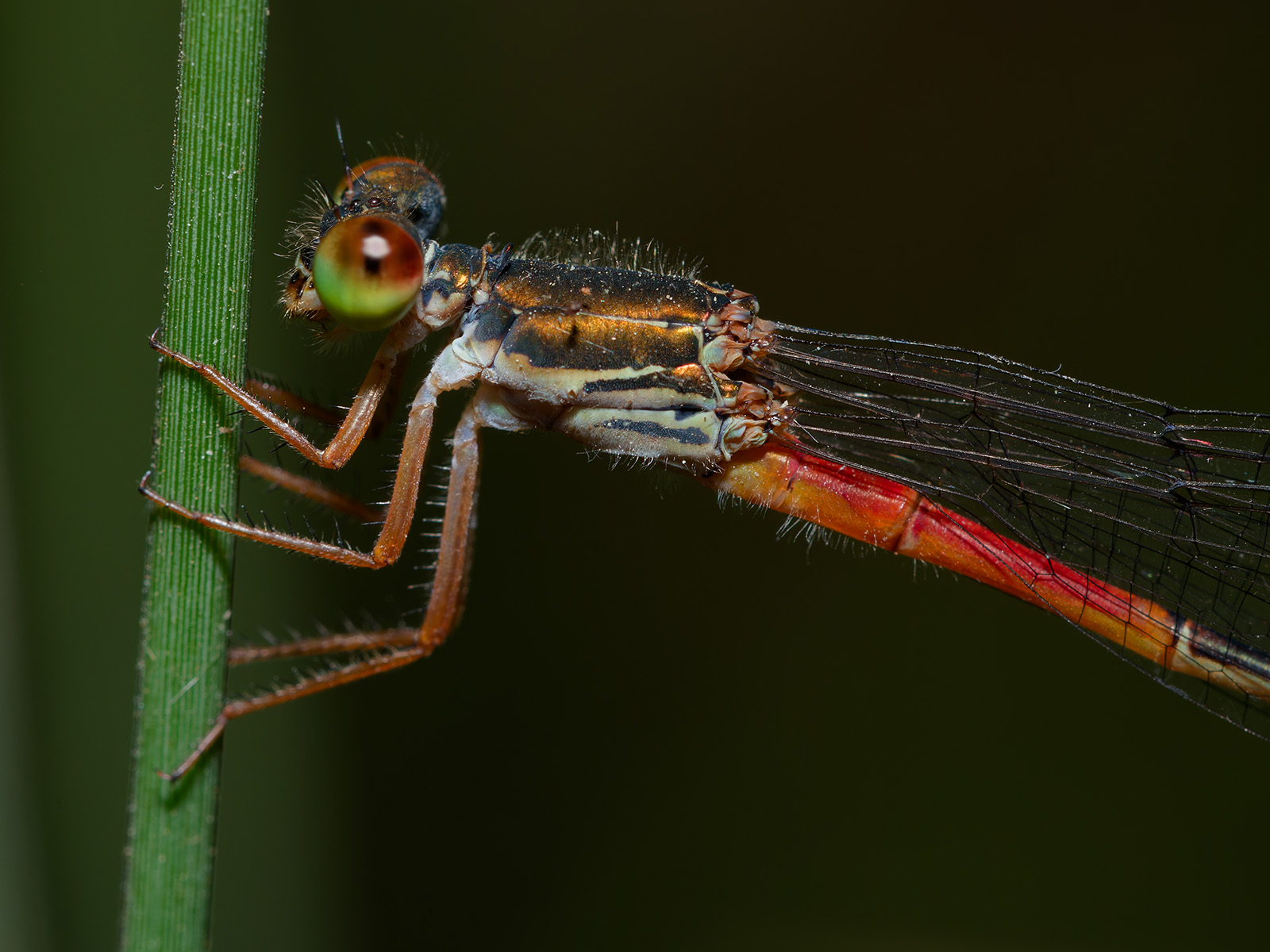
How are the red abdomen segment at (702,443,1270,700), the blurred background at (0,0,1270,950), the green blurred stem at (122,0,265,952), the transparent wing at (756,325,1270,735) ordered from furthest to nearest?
the blurred background at (0,0,1270,950) → the red abdomen segment at (702,443,1270,700) → the transparent wing at (756,325,1270,735) → the green blurred stem at (122,0,265,952)

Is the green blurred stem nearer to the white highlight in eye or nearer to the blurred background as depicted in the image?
the white highlight in eye

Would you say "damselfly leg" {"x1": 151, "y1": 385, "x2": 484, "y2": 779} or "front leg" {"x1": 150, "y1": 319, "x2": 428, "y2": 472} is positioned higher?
"front leg" {"x1": 150, "y1": 319, "x2": 428, "y2": 472}

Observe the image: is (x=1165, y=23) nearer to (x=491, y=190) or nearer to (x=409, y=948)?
(x=491, y=190)

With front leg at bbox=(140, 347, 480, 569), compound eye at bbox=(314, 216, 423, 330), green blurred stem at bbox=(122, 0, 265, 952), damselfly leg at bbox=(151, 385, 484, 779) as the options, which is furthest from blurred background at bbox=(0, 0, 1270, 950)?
green blurred stem at bbox=(122, 0, 265, 952)

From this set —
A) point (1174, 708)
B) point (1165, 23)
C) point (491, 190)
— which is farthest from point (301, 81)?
point (1174, 708)

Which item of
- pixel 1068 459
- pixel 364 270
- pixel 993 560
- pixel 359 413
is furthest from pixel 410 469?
pixel 1068 459

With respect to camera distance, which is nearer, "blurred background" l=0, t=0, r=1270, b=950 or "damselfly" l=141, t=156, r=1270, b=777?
"damselfly" l=141, t=156, r=1270, b=777
